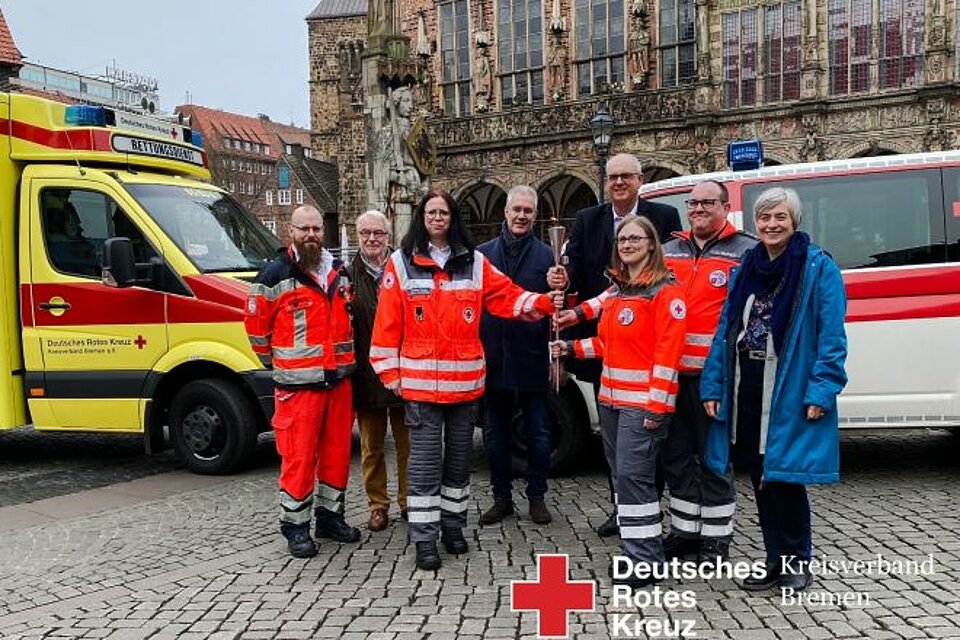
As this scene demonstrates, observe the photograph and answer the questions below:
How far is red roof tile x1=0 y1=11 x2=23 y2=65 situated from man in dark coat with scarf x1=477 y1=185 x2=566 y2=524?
2127 cm

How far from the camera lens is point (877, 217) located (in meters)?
6.01

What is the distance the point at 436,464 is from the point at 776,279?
2.07 m

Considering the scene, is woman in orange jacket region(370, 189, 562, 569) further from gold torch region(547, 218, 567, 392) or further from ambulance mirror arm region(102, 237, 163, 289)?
ambulance mirror arm region(102, 237, 163, 289)

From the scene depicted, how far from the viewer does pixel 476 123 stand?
27891 millimetres

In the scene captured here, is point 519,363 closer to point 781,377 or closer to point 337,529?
point 337,529

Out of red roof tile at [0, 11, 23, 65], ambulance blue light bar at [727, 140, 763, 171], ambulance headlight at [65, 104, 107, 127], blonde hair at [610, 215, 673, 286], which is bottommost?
blonde hair at [610, 215, 673, 286]

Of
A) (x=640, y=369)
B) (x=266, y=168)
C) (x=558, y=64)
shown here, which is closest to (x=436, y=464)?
(x=640, y=369)

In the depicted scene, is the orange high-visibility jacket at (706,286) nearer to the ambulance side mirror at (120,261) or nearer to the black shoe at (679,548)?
the black shoe at (679,548)

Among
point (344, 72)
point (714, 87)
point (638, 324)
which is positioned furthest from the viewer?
point (344, 72)

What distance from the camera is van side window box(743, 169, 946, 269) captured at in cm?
→ 594

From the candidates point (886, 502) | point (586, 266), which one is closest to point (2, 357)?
point (586, 266)

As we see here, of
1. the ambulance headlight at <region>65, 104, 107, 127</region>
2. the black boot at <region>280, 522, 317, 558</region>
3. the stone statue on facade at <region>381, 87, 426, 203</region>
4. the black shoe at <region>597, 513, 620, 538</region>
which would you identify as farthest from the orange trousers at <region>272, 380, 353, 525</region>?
the stone statue on facade at <region>381, 87, 426, 203</region>

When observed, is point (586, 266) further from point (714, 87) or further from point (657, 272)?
point (714, 87)

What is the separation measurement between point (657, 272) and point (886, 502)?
2.78 metres
